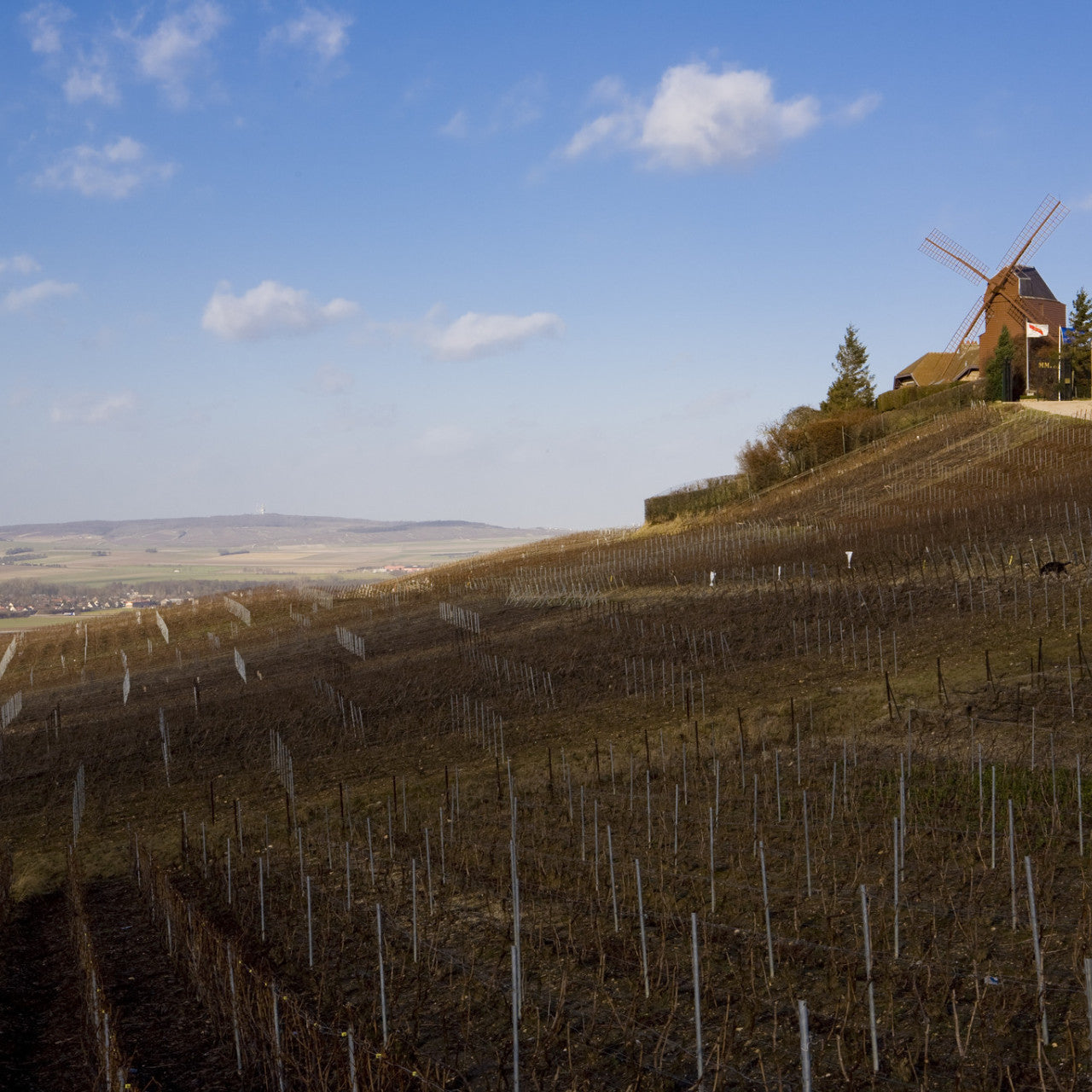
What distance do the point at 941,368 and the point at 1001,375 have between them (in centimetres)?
2052

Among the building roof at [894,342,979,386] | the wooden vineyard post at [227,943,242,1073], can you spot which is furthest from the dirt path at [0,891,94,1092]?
the building roof at [894,342,979,386]

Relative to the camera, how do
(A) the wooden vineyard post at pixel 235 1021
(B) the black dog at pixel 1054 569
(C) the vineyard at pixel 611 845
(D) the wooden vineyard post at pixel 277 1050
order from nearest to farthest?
(D) the wooden vineyard post at pixel 277 1050 < (C) the vineyard at pixel 611 845 < (A) the wooden vineyard post at pixel 235 1021 < (B) the black dog at pixel 1054 569

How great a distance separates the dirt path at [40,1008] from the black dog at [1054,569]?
18.8 meters

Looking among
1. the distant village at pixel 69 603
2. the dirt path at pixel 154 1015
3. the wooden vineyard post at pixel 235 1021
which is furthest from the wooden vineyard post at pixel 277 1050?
the distant village at pixel 69 603

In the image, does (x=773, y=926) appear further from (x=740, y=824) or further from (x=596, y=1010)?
(x=740, y=824)

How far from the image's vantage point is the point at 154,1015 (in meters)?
9.52

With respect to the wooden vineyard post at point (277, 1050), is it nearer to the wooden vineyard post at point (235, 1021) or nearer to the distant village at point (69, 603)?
the wooden vineyard post at point (235, 1021)

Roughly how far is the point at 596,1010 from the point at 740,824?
5.03m

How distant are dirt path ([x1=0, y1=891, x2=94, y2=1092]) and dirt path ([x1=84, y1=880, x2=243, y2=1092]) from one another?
1.28 feet

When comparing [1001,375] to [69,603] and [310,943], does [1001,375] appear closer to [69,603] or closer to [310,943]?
[310,943]

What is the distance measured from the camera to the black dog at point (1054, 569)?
20.7 metres

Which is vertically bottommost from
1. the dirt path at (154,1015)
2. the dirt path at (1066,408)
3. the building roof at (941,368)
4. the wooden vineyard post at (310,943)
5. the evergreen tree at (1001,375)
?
the dirt path at (154,1015)

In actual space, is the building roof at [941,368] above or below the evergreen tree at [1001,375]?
above

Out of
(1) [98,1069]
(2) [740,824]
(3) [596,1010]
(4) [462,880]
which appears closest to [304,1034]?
(1) [98,1069]
